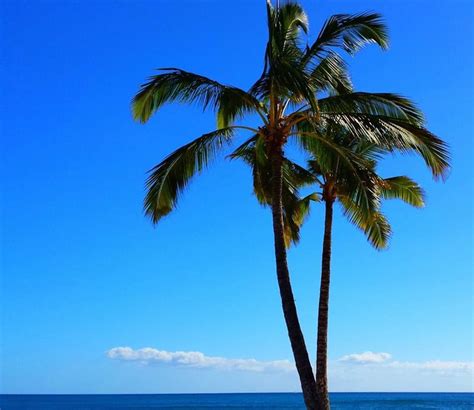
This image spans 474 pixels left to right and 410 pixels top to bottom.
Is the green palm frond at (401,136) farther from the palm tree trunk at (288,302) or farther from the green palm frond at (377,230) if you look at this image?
the green palm frond at (377,230)

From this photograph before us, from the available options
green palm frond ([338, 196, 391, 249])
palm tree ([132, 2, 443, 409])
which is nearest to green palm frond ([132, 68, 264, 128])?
palm tree ([132, 2, 443, 409])

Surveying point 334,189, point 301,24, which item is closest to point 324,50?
point 301,24

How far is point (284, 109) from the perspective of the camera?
13.8 meters

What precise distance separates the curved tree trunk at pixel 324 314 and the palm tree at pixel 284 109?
2.55 m

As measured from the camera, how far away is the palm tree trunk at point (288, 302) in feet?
40.5

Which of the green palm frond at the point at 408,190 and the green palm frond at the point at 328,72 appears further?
the green palm frond at the point at 408,190

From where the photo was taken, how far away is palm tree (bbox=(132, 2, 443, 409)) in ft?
41.8

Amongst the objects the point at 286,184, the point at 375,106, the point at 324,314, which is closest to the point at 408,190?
the point at 286,184

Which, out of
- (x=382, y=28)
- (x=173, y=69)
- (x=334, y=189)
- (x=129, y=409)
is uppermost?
(x=382, y=28)

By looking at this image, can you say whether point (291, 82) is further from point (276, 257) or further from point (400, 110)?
point (276, 257)

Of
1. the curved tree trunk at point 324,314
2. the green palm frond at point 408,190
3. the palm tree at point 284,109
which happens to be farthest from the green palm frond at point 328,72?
the green palm frond at point 408,190

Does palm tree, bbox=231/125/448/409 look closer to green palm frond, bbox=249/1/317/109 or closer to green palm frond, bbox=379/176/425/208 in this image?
green palm frond, bbox=379/176/425/208

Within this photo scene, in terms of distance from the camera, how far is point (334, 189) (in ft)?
55.6

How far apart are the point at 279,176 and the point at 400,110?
2.71 meters
